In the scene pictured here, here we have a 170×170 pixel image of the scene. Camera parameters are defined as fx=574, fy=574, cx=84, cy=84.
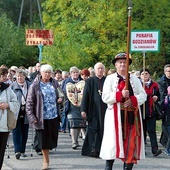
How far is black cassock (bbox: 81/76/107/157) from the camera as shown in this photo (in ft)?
37.7

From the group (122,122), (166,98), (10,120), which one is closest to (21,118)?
(10,120)

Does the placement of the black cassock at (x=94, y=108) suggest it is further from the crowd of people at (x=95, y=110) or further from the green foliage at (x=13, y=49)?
the green foliage at (x=13, y=49)

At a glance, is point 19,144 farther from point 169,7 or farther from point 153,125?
point 169,7

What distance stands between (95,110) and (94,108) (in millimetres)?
45

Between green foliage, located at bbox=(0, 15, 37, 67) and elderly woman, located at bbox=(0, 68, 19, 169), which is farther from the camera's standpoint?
green foliage, located at bbox=(0, 15, 37, 67)

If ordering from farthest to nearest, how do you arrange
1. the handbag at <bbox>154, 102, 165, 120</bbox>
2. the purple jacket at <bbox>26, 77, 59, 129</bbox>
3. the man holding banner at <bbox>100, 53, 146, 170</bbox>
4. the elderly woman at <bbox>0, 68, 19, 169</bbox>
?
the handbag at <bbox>154, 102, 165, 120</bbox>, the purple jacket at <bbox>26, 77, 59, 129</bbox>, the elderly woman at <bbox>0, 68, 19, 169</bbox>, the man holding banner at <bbox>100, 53, 146, 170</bbox>

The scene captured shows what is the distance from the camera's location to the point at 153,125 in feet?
40.2

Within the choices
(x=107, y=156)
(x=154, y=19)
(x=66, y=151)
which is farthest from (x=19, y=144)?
(x=154, y=19)

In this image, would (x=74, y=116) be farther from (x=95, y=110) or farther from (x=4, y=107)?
(x=4, y=107)

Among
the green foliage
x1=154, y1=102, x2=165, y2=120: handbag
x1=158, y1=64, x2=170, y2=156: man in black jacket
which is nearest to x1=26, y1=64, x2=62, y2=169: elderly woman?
x1=154, y1=102, x2=165, y2=120: handbag

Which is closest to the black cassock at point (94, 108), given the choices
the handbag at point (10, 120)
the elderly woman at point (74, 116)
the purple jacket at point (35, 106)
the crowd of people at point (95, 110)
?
the crowd of people at point (95, 110)

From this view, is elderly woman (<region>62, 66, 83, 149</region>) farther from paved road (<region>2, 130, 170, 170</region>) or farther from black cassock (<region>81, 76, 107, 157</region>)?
black cassock (<region>81, 76, 107, 157</region>)

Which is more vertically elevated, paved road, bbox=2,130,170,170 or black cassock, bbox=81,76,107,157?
black cassock, bbox=81,76,107,157

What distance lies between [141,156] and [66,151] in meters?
4.07
